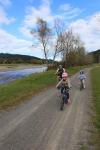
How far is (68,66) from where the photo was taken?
78625 mm

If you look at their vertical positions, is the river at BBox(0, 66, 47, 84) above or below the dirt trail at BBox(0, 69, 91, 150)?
below

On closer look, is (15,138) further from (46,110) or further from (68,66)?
(68,66)

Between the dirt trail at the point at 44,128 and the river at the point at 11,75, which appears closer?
the dirt trail at the point at 44,128

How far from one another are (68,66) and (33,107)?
209ft

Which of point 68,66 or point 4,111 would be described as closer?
point 4,111

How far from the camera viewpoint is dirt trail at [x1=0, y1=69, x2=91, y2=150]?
331 inches

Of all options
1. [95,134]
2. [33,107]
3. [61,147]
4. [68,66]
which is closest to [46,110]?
[33,107]

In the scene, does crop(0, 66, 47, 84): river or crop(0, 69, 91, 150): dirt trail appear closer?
crop(0, 69, 91, 150): dirt trail

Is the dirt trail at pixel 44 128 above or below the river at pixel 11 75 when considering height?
above

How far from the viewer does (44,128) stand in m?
10.3

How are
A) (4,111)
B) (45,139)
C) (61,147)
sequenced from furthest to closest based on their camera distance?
(4,111)
(45,139)
(61,147)

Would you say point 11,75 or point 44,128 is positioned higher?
point 44,128

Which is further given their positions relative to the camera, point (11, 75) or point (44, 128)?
point (11, 75)

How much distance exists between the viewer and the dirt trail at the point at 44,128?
840 cm
